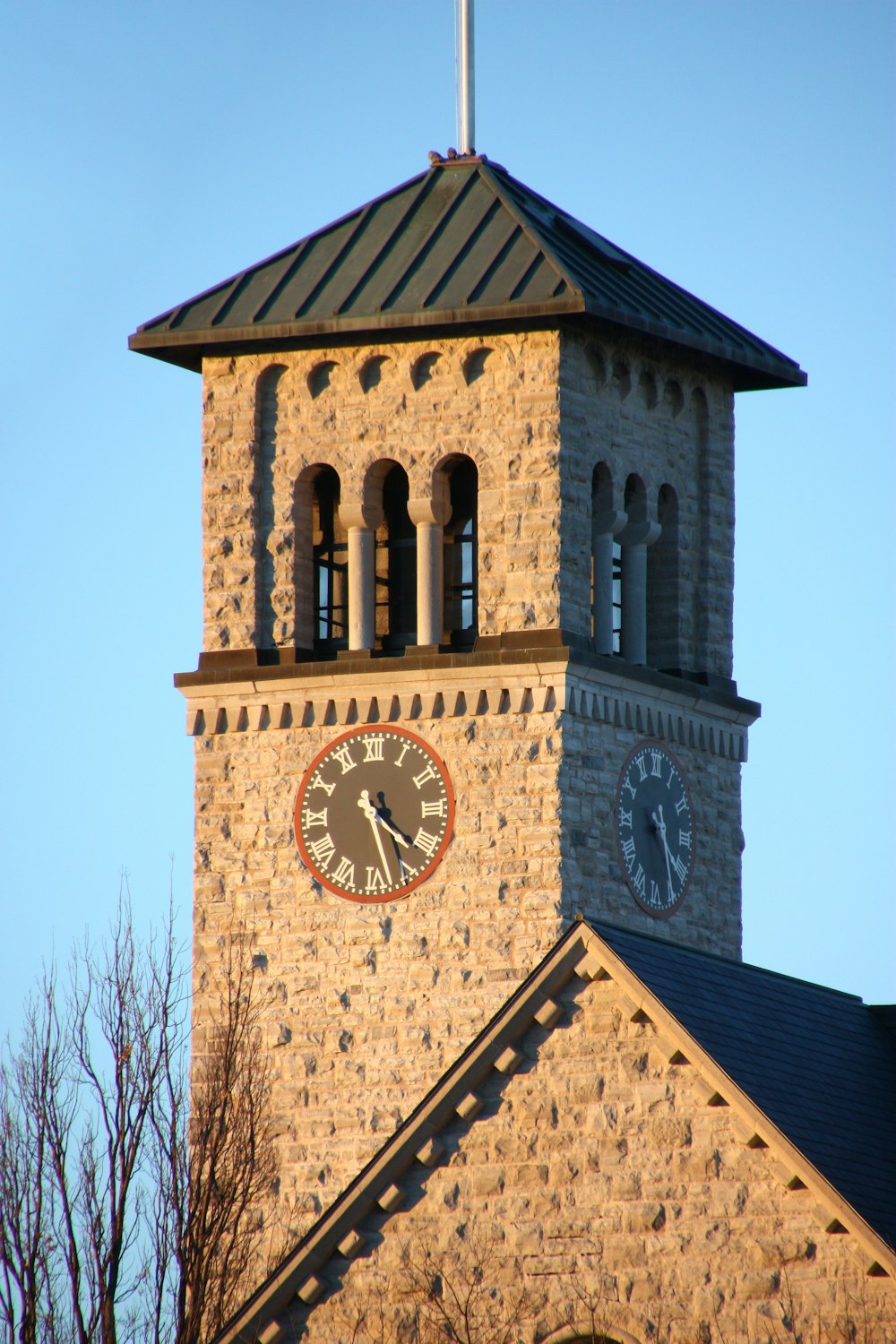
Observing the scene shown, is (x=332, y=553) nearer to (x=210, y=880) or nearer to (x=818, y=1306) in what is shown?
(x=210, y=880)

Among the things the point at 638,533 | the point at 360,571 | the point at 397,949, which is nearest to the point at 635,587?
the point at 638,533

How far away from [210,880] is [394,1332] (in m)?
11.9

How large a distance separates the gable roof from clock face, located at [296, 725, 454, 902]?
706cm

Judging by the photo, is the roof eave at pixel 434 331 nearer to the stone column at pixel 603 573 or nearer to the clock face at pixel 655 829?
the stone column at pixel 603 573

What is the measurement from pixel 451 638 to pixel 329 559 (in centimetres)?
204

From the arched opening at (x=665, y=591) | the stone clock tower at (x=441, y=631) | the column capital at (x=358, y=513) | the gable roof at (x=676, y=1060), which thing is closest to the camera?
the gable roof at (x=676, y=1060)

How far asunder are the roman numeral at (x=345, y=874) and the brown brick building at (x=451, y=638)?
0.12ft

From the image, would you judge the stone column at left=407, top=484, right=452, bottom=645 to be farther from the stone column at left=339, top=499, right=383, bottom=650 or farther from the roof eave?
the roof eave

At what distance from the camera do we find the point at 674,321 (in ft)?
172

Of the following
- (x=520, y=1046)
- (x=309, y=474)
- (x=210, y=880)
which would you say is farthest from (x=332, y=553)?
(x=520, y=1046)

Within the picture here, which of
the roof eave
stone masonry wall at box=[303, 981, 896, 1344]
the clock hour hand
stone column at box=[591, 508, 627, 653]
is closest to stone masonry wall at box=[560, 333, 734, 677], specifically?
stone column at box=[591, 508, 627, 653]

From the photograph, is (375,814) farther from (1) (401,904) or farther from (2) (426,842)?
(1) (401,904)

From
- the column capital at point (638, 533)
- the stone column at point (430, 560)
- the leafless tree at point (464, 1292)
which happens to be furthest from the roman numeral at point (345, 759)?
the leafless tree at point (464, 1292)

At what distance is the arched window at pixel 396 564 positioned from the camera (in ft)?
173
